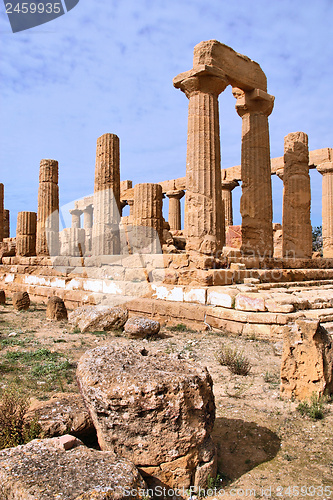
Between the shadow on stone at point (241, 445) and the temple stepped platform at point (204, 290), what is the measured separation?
2.92 meters

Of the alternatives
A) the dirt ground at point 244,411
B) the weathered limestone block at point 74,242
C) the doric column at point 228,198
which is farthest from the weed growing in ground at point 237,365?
the doric column at point 228,198

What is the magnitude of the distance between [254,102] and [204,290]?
638 centimetres

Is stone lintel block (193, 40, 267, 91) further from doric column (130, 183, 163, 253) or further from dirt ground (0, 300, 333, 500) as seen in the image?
dirt ground (0, 300, 333, 500)

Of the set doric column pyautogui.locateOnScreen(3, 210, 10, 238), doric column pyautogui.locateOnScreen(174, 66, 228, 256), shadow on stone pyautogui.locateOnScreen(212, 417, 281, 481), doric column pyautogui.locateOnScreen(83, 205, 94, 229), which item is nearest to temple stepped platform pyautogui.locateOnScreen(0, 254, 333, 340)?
doric column pyautogui.locateOnScreen(174, 66, 228, 256)

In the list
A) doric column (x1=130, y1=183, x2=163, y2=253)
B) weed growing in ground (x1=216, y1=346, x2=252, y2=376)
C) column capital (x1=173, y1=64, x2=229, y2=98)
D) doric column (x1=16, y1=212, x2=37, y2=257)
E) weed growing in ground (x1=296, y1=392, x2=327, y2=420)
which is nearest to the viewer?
weed growing in ground (x1=296, y1=392, x2=327, y2=420)

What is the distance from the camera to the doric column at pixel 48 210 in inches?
629

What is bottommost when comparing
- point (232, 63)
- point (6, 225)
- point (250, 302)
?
point (250, 302)

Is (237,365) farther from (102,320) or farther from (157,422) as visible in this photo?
(102,320)

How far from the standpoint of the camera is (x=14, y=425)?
2650 millimetres

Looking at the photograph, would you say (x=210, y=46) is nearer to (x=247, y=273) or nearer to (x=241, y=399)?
(x=247, y=273)

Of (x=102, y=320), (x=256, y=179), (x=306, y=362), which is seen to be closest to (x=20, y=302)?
(x=102, y=320)

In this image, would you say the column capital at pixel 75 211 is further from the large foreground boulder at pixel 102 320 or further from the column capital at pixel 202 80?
the large foreground boulder at pixel 102 320

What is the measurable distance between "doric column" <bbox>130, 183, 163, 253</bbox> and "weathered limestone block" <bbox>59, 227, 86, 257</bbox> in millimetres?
4062

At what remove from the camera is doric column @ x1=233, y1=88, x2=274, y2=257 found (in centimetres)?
1069
